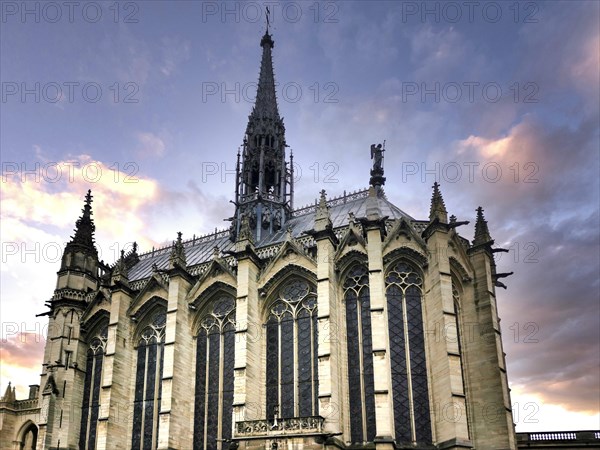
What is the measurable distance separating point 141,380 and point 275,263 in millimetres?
10625

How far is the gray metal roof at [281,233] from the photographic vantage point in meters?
37.1

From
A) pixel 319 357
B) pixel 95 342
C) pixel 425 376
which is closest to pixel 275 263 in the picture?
pixel 319 357

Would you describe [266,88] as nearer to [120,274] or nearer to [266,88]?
[266,88]

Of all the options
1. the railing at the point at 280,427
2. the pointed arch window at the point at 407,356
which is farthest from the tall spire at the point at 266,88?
the railing at the point at 280,427

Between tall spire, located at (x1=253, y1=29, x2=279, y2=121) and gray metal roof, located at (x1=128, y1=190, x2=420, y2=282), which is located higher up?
tall spire, located at (x1=253, y1=29, x2=279, y2=121)

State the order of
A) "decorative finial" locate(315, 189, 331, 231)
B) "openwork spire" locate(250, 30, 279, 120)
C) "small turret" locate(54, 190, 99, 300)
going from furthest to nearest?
"openwork spire" locate(250, 30, 279, 120) → "small turret" locate(54, 190, 99, 300) → "decorative finial" locate(315, 189, 331, 231)

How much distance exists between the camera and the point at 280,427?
26.5 meters

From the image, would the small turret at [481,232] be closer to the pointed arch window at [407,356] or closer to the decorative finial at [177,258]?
the pointed arch window at [407,356]

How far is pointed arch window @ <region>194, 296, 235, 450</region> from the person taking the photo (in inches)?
1232

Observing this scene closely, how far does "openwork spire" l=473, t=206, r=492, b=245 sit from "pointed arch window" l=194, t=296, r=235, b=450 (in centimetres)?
1380

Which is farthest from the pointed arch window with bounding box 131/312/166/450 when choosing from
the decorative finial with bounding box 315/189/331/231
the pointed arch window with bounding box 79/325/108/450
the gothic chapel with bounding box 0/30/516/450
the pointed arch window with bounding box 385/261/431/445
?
the pointed arch window with bounding box 385/261/431/445

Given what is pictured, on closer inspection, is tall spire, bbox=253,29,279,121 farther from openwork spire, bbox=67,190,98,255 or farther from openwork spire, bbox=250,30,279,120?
openwork spire, bbox=67,190,98,255

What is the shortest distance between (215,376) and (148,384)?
468cm

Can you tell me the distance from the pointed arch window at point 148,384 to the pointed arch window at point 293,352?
7.37 m
